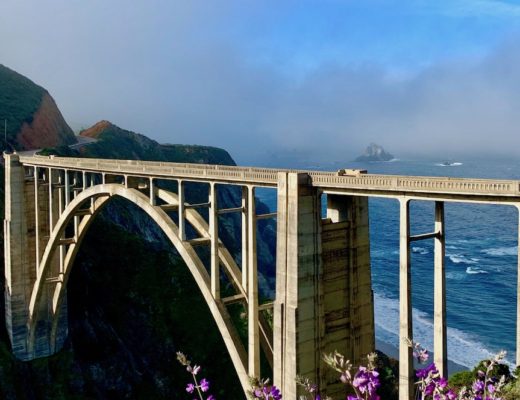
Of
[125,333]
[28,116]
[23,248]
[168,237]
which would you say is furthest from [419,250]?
[168,237]

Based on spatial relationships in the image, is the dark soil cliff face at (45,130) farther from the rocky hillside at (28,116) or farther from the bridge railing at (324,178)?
the bridge railing at (324,178)

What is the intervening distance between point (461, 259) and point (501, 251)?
31.4 feet

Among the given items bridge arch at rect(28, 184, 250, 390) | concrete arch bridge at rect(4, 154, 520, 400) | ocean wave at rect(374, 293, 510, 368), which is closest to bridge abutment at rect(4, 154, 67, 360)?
bridge arch at rect(28, 184, 250, 390)

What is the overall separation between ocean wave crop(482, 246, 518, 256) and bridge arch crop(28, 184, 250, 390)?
77.7m

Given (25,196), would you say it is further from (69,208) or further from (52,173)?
(69,208)

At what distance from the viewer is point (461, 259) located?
92375 millimetres

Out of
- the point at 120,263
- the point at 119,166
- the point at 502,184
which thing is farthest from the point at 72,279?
the point at 502,184

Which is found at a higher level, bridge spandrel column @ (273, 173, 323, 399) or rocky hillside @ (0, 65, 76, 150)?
rocky hillside @ (0, 65, 76, 150)

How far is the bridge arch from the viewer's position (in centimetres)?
2402

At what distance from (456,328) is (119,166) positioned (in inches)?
2040

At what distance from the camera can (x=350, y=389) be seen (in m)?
22.7

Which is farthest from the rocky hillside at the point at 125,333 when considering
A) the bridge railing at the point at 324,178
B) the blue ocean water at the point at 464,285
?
the blue ocean water at the point at 464,285

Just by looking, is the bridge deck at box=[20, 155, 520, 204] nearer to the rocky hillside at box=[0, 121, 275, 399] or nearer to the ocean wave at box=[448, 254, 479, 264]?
the rocky hillside at box=[0, 121, 275, 399]

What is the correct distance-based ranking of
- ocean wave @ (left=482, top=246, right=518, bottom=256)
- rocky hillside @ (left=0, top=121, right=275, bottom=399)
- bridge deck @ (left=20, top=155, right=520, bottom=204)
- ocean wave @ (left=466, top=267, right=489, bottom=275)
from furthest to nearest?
ocean wave @ (left=482, top=246, right=518, bottom=256)
ocean wave @ (left=466, top=267, right=489, bottom=275)
rocky hillside @ (left=0, top=121, right=275, bottom=399)
bridge deck @ (left=20, top=155, right=520, bottom=204)
